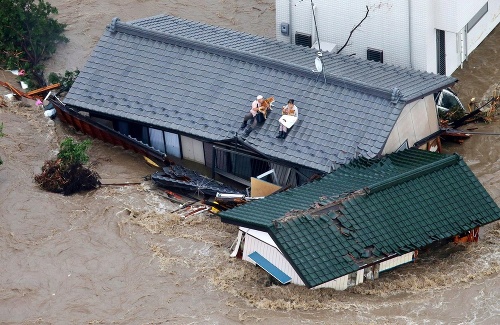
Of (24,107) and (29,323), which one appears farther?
(24,107)

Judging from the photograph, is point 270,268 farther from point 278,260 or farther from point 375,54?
point 375,54

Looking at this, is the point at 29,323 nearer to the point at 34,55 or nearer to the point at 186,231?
the point at 186,231

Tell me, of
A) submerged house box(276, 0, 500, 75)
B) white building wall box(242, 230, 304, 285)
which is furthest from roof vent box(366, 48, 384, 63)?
white building wall box(242, 230, 304, 285)

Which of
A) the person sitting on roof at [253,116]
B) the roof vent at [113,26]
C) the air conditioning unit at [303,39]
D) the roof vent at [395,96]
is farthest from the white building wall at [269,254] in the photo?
the air conditioning unit at [303,39]

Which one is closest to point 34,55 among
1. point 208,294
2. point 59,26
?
point 59,26

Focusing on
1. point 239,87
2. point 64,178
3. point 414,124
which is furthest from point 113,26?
point 414,124

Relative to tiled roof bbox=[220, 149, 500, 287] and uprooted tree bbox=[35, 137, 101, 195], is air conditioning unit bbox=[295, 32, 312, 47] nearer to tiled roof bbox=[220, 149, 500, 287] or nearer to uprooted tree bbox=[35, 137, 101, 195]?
tiled roof bbox=[220, 149, 500, 287]

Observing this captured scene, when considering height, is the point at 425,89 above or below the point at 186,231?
above
